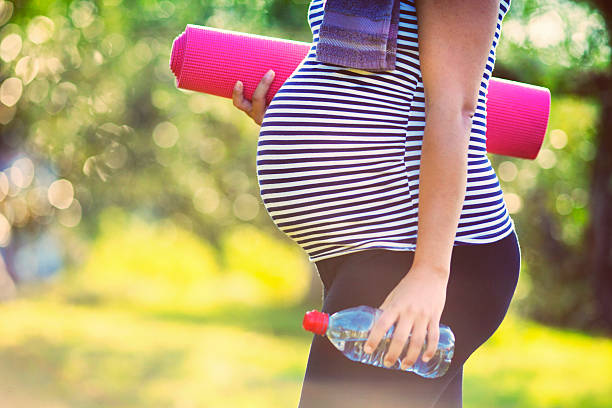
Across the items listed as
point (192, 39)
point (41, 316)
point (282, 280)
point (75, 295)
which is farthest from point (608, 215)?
point (282, 280)

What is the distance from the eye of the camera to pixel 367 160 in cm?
124

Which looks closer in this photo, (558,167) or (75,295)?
(558,167)

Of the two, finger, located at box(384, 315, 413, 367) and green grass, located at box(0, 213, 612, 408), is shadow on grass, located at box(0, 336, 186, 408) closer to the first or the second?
green grass, located at box(0, 213, 612, 408)

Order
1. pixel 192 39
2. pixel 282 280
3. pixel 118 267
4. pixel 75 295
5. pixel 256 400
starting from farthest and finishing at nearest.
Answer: pixel 282 280, pixel 118 267, pixel 75 295, pixel 256 400, pixel 192 39

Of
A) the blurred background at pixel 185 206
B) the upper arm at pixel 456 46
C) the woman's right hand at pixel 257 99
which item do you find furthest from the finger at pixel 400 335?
the blurred background at pixel 185 206

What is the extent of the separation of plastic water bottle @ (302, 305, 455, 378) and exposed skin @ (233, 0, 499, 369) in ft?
0.12

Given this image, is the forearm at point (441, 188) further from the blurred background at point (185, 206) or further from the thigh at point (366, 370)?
the blurred background at point (185, 206)

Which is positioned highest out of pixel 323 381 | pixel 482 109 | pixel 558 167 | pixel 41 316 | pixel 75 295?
pixel 482 109

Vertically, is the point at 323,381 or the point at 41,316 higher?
the point at 323,381

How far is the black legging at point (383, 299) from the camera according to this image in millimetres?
1229

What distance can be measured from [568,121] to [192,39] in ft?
33.0

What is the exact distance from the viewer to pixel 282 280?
2272 cm

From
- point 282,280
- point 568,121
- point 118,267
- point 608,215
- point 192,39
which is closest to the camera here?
point 192,39

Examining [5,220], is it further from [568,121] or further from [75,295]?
[568,121]
